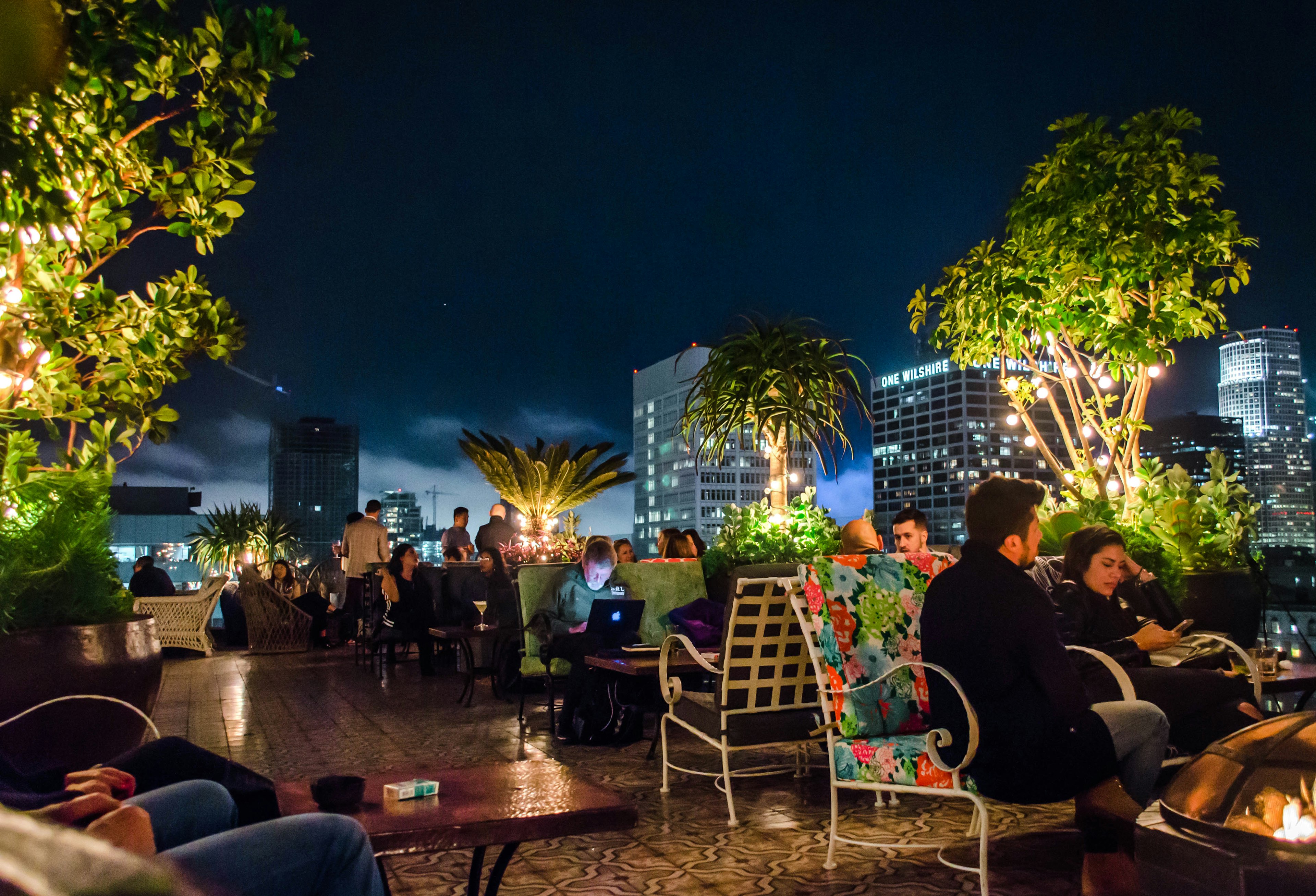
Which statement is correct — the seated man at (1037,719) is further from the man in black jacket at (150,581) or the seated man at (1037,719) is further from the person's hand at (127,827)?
the man in black jacket at (150,581)

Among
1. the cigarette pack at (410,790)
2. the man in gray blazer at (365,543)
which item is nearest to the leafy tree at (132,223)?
the cigarette pack at (410,790)

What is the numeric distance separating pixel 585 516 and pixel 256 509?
376 inches

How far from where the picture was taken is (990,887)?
297 centimetres

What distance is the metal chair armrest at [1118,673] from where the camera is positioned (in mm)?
3016

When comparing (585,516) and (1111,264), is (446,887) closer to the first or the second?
(1111,264)

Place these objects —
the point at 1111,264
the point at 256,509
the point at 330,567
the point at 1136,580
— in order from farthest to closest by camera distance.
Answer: the point at 256,509
the point at 330,567
the point at 1111,264
the point at 1136,580

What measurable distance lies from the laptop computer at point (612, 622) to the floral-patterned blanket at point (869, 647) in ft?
8.61

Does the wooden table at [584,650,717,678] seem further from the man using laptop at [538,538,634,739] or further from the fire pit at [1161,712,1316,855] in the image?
the fire pit at [1161,712,1316,855]

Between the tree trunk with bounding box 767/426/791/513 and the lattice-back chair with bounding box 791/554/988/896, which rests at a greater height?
the tree trunk with bounding box 767/426/791/513

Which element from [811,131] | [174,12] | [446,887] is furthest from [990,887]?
[811,131]

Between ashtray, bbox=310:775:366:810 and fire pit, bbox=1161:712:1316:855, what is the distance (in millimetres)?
A: 1683

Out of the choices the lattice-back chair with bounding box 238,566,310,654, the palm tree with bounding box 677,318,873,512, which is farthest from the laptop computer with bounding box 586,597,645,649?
the lattice-back chair with bounding box 238,566,310,654

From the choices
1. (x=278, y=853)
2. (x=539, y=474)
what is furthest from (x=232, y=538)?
(x=278, y=853)

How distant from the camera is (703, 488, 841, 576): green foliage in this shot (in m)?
7.50
